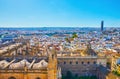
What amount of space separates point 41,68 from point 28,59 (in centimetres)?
739

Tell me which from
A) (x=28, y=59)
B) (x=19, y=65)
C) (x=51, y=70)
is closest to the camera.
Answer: (x=51, y=70)

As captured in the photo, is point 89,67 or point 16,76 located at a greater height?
point 16,76

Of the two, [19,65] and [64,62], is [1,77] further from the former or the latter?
[64,62]

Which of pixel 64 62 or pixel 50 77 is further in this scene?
pixel 64 62

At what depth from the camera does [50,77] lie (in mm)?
32469

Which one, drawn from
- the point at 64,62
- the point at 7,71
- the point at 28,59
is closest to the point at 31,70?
the point at 7,71

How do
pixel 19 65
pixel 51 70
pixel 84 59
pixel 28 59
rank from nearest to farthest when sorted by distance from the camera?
pixel 51 70 < pixel 19 65 < pixel 28 59 < pixel 84 59

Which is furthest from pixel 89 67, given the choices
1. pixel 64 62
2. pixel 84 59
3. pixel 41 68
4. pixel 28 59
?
pixel 41 68

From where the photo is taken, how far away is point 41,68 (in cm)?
3353

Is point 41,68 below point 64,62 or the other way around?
the other way around

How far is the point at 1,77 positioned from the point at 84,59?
1048 inches

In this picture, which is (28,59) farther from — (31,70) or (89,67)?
(89,67)

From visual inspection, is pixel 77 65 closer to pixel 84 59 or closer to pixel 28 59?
pixel 84 59

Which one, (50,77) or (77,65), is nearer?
(50,77)
